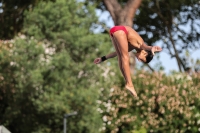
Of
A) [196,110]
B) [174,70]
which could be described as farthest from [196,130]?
[174,70]

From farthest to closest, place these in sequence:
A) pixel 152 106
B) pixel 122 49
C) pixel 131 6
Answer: pixel 152 106 → pixel 131 6 → pixel 122 49

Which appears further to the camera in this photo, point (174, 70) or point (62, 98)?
point (174, 70)

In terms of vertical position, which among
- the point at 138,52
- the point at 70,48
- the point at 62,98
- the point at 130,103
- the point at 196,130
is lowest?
the point at 196,130

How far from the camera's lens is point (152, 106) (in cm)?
3412

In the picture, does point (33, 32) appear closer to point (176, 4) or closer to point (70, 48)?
point (70, 48)

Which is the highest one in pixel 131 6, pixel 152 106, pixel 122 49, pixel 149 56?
pixel 122 49

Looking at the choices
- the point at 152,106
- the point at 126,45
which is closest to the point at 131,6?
the point at 152,106

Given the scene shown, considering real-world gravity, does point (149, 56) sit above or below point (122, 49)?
below

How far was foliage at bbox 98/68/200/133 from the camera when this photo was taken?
3388 centimetres

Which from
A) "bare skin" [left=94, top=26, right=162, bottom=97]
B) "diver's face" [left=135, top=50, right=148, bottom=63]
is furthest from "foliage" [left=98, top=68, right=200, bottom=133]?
"bare skin" [left=94, top=26, right=162, bottom=97]

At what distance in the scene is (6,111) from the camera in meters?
31.3

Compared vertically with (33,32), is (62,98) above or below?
below

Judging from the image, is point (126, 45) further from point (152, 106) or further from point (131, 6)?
point (152, 106)

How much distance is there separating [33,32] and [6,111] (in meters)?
4.19
